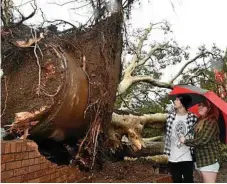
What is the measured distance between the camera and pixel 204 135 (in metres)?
4.43

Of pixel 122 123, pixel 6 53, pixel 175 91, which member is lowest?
pixel 122 123

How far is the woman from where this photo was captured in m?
4.44

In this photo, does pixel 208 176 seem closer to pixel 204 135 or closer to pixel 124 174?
pixel 204 135

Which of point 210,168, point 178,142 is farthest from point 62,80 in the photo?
point 210,168

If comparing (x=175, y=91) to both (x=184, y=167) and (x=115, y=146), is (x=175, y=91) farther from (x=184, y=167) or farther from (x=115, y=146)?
(x=115, y=146)

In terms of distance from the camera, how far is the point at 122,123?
793 centimetres

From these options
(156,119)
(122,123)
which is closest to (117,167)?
(122,123)

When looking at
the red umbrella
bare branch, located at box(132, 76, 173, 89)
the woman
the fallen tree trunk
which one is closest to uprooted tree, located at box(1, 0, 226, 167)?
the fallen tree trunk

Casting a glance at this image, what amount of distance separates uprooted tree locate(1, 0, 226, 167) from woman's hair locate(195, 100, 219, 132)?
1.99 m

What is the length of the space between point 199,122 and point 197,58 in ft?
26.3

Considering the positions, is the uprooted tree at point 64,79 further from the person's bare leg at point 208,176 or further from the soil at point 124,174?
the person's bare leg at point 208,176

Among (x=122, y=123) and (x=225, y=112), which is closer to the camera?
(x=225, y=112)

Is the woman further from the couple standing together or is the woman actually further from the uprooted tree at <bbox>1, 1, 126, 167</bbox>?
the uprooted tree at <bbox>1, 1, 126, 167</bbox>

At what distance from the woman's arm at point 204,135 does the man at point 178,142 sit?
0.78 ft
